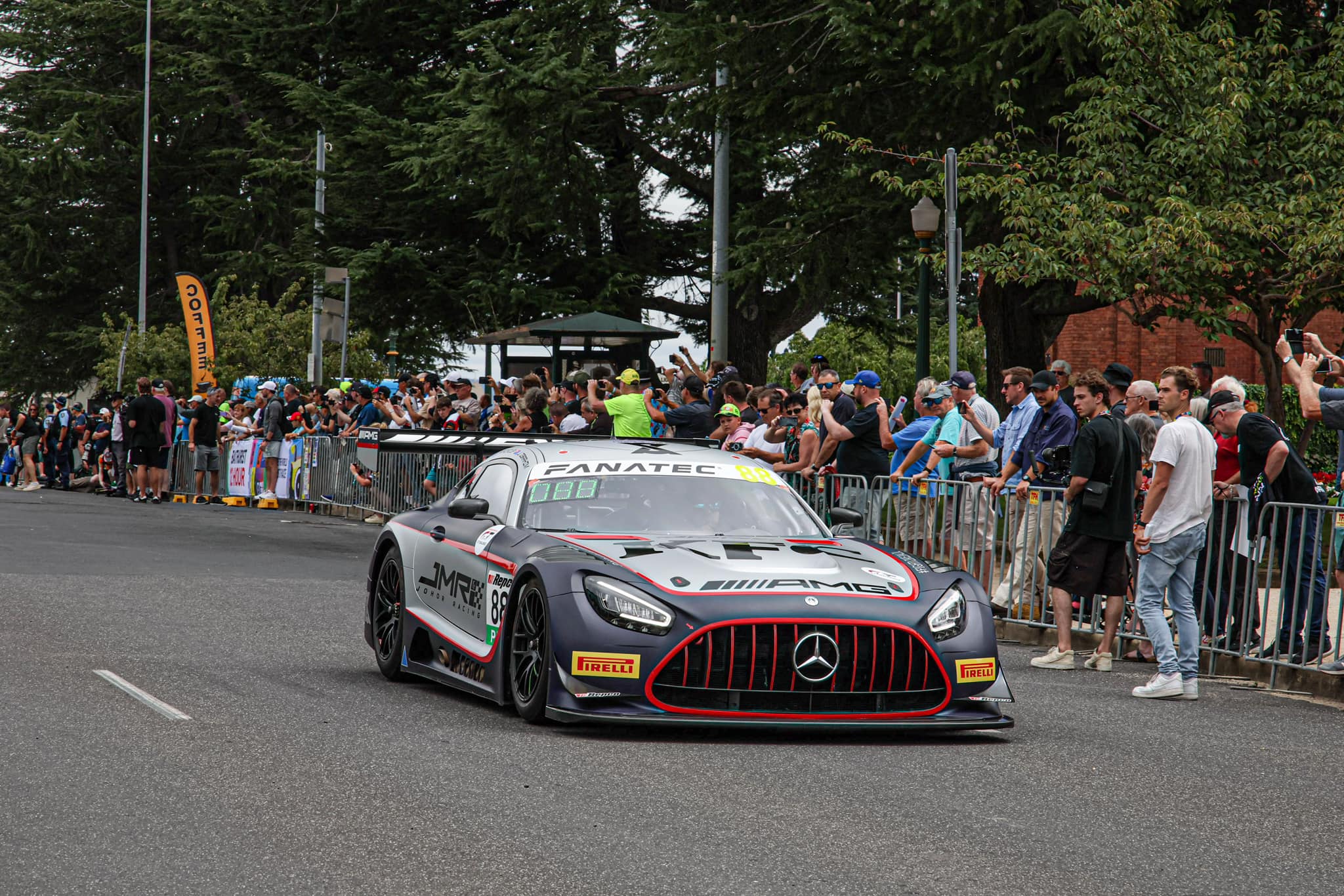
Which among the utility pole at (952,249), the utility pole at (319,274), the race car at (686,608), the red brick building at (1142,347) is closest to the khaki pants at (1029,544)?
the utility pole at (952,249)

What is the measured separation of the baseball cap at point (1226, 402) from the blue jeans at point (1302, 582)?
3.09 ft

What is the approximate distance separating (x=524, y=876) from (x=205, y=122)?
55.1 m

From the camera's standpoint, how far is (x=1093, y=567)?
10.7 m

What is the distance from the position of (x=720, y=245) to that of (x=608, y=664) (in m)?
20.0

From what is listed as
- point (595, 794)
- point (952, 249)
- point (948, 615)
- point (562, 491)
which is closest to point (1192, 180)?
point (952, 249)

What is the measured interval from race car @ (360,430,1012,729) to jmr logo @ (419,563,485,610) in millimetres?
13

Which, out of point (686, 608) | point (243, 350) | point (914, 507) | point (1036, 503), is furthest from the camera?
point (243, 350)

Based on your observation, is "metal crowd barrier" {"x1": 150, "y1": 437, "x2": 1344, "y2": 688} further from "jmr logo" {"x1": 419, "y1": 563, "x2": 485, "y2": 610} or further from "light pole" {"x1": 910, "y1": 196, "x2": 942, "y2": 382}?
"jmr logo" {"x1": 419, "y1": 563, "x2": 485, "y2": 610}

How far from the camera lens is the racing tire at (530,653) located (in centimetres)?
793

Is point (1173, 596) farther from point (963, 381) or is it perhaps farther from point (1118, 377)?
point (963, 381)

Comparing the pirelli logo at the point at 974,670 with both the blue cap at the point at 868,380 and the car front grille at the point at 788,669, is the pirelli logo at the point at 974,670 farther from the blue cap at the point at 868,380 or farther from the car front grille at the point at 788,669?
the blue cap at the point at 868,380

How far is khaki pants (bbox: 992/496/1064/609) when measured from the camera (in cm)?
1252

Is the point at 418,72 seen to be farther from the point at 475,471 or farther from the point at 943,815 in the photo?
the point at 943,815

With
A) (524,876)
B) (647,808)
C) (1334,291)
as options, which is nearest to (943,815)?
(647,808)
